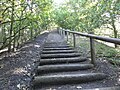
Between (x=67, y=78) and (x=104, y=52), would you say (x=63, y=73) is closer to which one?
(x=67, y=78)

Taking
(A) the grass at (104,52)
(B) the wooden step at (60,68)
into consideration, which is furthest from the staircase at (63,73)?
(A) the grass at (104,52)

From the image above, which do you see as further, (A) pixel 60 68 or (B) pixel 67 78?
(A) pixel 60 68

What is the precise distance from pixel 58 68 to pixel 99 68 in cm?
95

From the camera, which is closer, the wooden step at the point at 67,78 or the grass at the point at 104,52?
the wooden step at the point at 67,78

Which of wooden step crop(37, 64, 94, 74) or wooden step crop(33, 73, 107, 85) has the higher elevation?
wooden step crop(37, 64, 94, 74)

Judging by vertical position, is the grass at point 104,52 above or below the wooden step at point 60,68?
above

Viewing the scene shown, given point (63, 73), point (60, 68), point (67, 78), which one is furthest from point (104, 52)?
point (67, 78)

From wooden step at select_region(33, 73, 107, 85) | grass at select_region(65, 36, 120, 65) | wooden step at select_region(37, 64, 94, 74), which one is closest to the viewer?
wooden step at select_region(33, 73, 107, 85)

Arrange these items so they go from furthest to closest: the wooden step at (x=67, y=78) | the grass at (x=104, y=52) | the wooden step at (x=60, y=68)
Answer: the grass at (x=104, y=52), the wooden step at (x=60, y=68), the wooden step at (x=67, y=78)

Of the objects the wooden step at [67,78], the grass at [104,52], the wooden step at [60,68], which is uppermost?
Result: the grass at [104,52]

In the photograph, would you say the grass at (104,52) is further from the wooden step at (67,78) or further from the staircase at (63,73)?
the wooden step at (67,78)

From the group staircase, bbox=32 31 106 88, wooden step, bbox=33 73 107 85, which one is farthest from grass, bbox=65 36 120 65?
wooden step, bbox=33 73 107 85

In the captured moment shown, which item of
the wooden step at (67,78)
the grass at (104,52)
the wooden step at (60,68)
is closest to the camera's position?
the wooden step at (67,78)

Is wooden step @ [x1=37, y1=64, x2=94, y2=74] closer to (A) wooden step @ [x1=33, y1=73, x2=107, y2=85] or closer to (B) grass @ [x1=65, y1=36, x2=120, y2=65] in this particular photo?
(A) wooden step @ [x1=33, y1=73, x2=107, y2=85]
